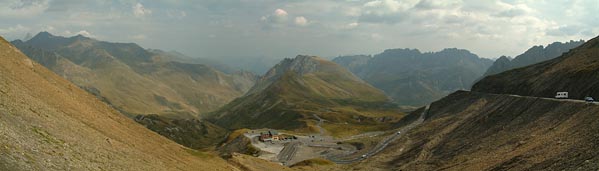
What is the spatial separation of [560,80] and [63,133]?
122 m

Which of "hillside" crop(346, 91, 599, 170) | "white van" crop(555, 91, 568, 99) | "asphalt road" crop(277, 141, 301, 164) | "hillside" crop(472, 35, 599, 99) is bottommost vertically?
"asphalt road" crop(277, 141, 301, 164)

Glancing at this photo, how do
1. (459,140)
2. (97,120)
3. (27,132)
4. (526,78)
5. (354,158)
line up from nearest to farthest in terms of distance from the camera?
(27,132) < (97,120) < (459,140) < (354,158) < (526,78)

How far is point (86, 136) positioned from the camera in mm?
55750

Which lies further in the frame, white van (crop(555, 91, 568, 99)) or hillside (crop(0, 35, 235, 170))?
white van (crop(555, 91, 568, 99))

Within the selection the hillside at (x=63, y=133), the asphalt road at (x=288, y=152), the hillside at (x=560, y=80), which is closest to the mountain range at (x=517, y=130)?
the hillside at (x=560, y=80)

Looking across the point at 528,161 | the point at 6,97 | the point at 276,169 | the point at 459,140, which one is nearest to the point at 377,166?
the point at 459,140

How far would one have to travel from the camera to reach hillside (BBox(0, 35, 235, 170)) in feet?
136

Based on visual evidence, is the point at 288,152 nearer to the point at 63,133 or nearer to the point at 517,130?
the point at 517,130

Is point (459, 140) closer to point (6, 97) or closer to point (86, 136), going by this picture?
point (86, 136)

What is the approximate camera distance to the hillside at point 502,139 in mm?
65500

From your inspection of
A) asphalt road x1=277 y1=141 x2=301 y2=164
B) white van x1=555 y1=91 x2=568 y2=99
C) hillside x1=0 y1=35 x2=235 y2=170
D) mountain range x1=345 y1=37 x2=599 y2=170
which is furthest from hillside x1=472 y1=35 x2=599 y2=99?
hillside x1=0 y1=35 x2=235 y2=170

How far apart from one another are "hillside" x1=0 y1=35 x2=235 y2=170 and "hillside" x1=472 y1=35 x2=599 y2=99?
8652cm

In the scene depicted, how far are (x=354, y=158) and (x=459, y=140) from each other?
39583 millimetres

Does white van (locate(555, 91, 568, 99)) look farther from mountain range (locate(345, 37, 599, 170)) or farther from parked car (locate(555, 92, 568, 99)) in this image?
mountain range (locate(345, 37, 599, 170))
